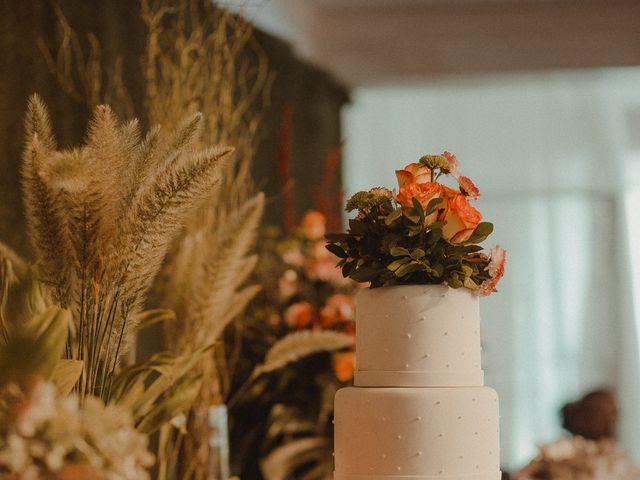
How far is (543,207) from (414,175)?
9.81 ft

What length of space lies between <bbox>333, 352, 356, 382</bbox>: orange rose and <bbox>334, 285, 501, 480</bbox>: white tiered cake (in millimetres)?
1065

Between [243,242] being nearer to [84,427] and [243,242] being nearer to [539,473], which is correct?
[539,473]

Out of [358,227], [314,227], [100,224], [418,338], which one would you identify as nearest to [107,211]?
[100,224]

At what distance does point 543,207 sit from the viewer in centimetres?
442

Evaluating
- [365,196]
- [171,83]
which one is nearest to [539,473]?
[365,196]

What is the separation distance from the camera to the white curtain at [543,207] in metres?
4.32

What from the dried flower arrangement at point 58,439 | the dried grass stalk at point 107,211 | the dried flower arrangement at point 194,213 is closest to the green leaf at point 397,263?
the dried grass stalk at point 107,211

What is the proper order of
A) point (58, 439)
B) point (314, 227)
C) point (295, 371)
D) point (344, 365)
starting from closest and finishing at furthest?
point (58, 439)
point (344, 365)
point (295, 371)
point (314, 227)

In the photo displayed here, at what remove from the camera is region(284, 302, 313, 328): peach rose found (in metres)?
2.71

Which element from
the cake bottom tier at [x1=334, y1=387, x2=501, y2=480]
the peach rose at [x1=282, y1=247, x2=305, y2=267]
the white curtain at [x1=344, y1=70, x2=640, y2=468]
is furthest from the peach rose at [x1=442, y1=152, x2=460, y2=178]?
the white curtain at [x1=344, y1=70, x2=640, y2=468]

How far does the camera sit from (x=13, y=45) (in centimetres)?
212

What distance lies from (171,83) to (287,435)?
108 centimetres

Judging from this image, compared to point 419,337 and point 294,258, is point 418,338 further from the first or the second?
point 294,258

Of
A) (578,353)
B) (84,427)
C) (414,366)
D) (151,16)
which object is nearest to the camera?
(84,427)
